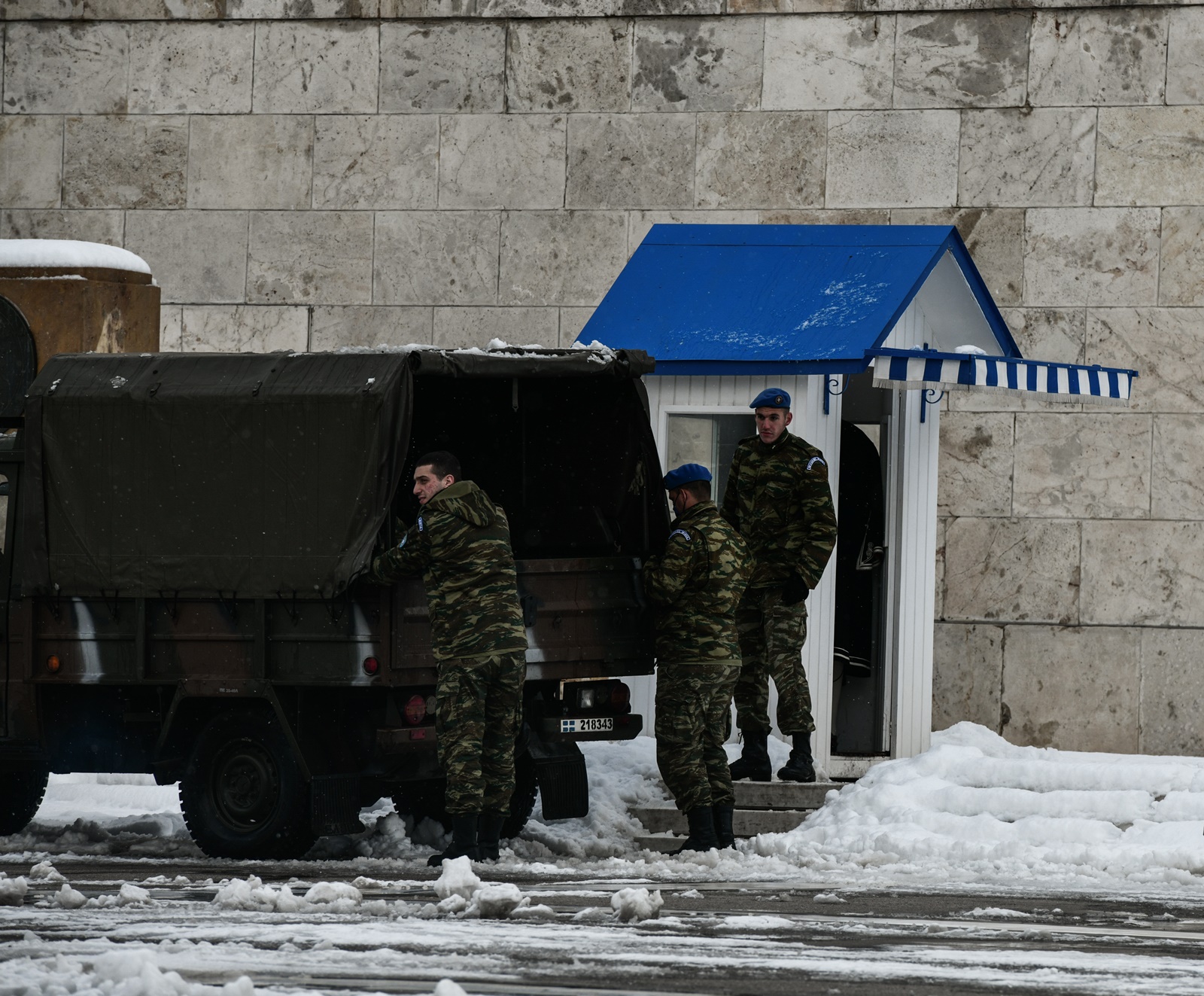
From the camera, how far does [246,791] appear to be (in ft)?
33.4

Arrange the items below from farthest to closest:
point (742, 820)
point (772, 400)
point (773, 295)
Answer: point (773, 295)
point (772, 400)
point (742, 820)

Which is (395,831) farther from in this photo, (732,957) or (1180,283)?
(1180,283)

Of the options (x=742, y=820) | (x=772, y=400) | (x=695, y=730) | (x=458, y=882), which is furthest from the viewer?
(x=772, y=400)

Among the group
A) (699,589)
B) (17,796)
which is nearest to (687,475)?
(699,589)

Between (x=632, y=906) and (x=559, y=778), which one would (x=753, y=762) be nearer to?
(x=559, y=778)

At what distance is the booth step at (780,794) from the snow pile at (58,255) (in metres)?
6.46

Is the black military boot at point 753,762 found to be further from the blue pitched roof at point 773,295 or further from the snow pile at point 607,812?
the blue pitched roof at point 773,295

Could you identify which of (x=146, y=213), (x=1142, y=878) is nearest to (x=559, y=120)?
(x=146, y=213)

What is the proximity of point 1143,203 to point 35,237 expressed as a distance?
868cm

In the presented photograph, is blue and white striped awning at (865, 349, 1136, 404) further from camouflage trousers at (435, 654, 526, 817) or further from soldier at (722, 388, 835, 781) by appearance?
camouflage trousers at (435, 654, 526, 817)

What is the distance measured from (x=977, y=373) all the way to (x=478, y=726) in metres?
3.93

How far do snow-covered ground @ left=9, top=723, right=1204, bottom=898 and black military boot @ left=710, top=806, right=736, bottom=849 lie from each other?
131 mm

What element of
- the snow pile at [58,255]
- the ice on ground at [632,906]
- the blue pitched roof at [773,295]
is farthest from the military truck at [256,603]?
the snow pile at [58,255]

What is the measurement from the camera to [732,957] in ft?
23.1
